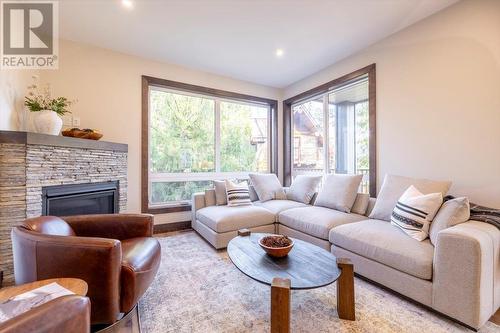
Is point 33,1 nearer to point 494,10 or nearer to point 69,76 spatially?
point 69,76

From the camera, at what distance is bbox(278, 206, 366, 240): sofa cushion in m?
2.46

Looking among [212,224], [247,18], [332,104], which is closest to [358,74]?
[332,104]

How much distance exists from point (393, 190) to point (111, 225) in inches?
109

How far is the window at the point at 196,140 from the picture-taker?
3553 mm

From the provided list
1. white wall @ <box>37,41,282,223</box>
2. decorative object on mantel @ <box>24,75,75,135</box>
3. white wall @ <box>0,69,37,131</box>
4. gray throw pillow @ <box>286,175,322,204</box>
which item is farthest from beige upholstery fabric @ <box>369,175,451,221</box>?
white wall @ <box>0,69,37,131</box>

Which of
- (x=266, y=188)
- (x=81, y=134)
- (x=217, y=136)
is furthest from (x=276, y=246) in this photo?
(x=217, y=136)

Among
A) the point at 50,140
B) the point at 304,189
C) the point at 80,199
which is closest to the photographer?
the point at 50,140

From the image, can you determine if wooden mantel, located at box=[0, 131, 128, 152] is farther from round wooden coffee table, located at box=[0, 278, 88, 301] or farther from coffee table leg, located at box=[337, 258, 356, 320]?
coffee table leg, located at box=[337, 258, 356, 320]

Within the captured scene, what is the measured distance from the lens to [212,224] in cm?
282

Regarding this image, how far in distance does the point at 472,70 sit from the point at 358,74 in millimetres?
1236

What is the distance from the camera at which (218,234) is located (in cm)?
274

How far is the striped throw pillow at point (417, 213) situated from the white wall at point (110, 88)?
10.1 ft

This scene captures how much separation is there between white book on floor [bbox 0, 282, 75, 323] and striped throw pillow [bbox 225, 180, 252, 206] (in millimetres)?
2267

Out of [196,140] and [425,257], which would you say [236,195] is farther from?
[425,257]
